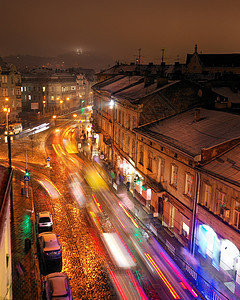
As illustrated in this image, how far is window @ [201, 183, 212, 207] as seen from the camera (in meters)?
20.3

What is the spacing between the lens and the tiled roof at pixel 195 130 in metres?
22.4

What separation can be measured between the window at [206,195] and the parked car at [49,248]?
373 inches

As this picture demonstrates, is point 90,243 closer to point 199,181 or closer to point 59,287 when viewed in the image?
point 59,287

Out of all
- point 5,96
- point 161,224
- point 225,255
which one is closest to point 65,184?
point 161,224

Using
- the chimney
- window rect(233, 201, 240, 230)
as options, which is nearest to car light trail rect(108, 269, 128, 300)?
window rect(233, 201, 240, 230)

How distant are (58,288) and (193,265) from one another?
350 inches

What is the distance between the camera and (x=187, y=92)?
32.7 m

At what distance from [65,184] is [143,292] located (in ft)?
68.2

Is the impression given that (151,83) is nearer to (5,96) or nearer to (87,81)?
(5,96)

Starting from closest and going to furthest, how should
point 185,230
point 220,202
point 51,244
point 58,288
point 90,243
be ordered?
point 58,288 → point 220,202 → point 51,244 → point 90,243 → point 185,230

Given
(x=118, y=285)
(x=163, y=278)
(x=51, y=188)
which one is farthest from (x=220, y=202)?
(x=51, y=188)

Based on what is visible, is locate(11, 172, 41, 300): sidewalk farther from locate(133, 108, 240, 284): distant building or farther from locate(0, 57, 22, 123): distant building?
locate(0, 57, 22, 123): distant building

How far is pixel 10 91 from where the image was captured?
73.2 meters

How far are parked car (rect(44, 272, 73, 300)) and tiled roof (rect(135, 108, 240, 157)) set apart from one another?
11.0 metres
